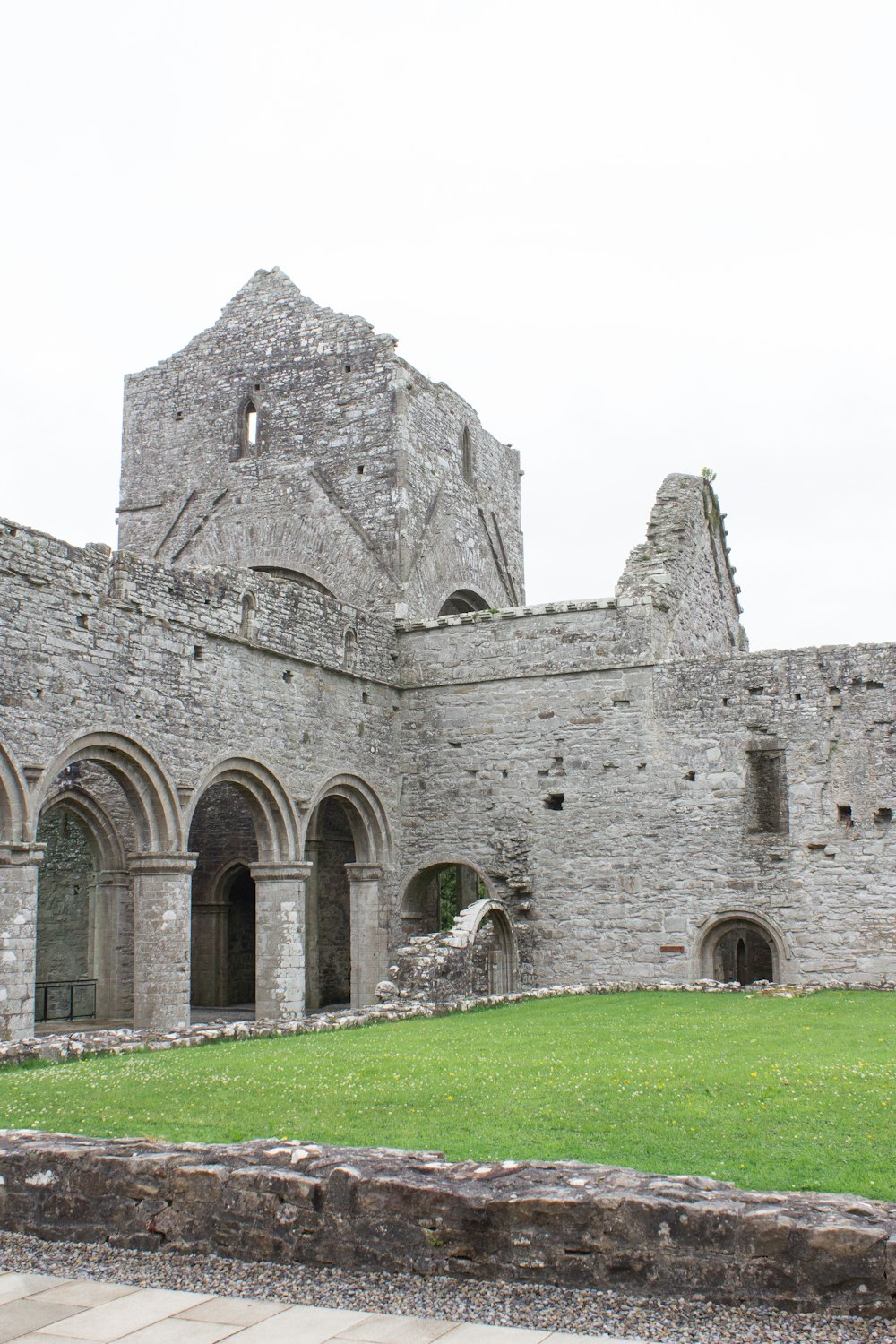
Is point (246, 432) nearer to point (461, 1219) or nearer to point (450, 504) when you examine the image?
point (450, 504)

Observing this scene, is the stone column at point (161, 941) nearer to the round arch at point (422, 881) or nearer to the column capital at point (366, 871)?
the column capital at point (366, 871)

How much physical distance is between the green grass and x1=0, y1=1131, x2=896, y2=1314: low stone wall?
100cm

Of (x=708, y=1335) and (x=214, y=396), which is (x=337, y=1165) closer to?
(x=708, y=1335)

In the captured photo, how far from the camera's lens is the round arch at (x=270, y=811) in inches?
664

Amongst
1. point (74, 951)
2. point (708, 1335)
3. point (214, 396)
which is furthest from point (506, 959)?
point (708, 1335)

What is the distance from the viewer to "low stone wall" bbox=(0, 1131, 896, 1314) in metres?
4.34

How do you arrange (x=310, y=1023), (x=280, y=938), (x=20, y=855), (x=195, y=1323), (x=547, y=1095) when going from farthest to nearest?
(x=280, y=938), (x=310, y=1023), (x=20, y=855), (x=547, y=1095), (x=195, y=1323)

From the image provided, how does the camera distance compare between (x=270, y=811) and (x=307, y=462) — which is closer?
(x=270, y=811)

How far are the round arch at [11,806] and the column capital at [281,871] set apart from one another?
4.73 meters

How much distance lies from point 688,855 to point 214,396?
43.3 ft

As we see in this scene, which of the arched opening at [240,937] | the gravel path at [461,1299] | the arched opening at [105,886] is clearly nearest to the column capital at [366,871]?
the arched opening at [105,886]

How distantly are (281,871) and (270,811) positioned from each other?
33.7 inches

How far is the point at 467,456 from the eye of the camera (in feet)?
83.2

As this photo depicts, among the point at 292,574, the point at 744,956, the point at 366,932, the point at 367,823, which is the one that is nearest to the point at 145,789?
the point at 367,823
